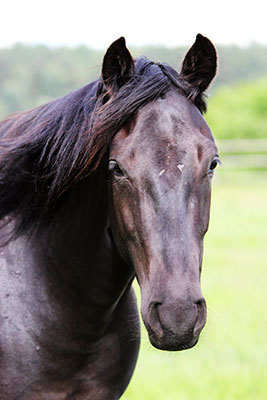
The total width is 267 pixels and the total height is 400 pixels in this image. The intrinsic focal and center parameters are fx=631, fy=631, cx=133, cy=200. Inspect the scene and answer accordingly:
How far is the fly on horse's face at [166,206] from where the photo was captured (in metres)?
1.98

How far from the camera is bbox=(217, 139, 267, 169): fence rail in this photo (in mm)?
25812

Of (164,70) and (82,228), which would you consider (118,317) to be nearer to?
(82,228)

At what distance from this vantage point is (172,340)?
1.98 meters

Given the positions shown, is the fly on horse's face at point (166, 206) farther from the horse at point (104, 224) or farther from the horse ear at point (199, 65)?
the horse ear at point (199, 65)

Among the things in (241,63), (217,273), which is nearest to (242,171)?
(217,273)

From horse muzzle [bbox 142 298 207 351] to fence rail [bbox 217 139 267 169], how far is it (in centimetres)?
2413

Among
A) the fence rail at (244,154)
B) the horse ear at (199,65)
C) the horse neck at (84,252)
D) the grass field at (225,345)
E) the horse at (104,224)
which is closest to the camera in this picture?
the horse at (104,224)

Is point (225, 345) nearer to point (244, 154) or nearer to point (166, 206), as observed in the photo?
point (166, 206)

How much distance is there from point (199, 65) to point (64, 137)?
23.0 inches

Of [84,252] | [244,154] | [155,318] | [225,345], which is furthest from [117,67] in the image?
[244,154]

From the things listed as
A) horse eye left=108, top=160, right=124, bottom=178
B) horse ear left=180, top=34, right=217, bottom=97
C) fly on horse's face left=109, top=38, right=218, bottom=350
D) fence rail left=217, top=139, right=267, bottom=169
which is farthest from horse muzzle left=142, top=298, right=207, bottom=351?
fence rail left=217, top=139, right=267, bottom=169

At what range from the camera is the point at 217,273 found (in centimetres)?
959

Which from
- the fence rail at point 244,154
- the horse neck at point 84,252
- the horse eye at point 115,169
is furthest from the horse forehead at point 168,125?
the fence rail at point 244,154

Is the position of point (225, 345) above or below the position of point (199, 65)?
below
